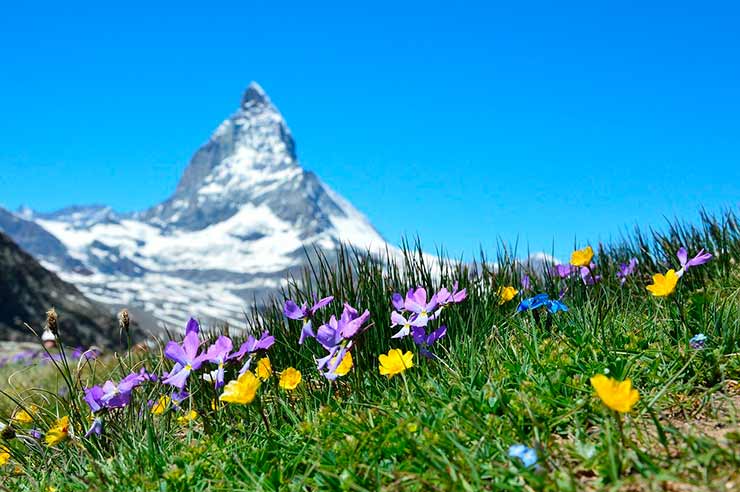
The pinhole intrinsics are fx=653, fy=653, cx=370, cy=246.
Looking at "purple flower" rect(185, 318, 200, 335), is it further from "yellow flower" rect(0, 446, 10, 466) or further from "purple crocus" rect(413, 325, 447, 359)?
"yellow flower" rect(0, 446, 10, 466)

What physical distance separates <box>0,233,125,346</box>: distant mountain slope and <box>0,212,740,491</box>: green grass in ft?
54.6

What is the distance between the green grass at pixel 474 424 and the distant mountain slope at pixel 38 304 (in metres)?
16.7

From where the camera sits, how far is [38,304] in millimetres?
22344

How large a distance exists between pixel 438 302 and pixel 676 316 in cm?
138

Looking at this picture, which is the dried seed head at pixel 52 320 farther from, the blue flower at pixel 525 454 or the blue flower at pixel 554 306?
the blue flower at pixel 554 306

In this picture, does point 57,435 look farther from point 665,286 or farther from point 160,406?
point 665,286

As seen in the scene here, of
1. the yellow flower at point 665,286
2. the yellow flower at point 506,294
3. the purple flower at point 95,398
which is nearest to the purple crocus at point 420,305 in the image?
the yellow flower at point 506,294

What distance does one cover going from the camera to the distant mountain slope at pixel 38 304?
65.7ft

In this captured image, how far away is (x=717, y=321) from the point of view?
344 cm

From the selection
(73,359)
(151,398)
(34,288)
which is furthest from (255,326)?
(34,288)

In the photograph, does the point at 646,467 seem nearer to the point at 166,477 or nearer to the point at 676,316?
the point at 676,316

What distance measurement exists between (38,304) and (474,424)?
2290cm

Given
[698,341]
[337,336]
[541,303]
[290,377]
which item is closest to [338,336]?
[337,336]

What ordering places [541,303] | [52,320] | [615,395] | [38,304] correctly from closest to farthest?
1. [615,395]
2. [52,320]
3. [541,303]
4. [38,304]
